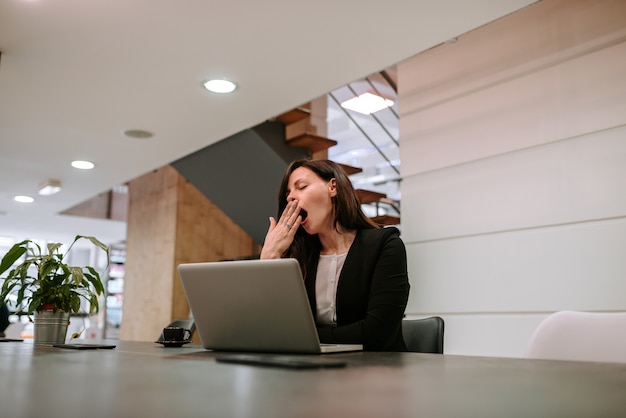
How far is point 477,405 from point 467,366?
332 millimetres

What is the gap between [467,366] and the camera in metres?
0.75

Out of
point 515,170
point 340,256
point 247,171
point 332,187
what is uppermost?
point 247,171

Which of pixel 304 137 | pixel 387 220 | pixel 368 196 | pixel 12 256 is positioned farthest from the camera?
pixel 304 137

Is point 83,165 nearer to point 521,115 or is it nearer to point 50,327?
point 50,327

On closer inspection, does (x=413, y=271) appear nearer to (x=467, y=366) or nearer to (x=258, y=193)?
(x=258, y=193)

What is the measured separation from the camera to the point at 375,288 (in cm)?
176

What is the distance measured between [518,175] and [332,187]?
1.43 meters

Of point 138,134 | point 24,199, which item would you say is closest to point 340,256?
point 138,134

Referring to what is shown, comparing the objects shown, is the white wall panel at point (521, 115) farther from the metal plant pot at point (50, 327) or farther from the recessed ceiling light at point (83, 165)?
the recessed ceiling light at point (83, 165)

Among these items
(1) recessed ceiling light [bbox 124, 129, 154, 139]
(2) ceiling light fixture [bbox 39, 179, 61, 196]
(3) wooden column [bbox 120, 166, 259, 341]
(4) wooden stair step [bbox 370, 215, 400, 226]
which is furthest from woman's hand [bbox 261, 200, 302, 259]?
(2) ceiling light fixture [bbox 39, 179, 61, 196]

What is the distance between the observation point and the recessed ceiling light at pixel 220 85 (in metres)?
3.62

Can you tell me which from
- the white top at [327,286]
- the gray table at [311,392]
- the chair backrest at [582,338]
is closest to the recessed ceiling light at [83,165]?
the white top at [327,286]

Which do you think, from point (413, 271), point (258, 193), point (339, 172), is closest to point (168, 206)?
point (258, 193)

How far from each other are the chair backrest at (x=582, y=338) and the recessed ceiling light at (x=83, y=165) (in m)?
4.73
